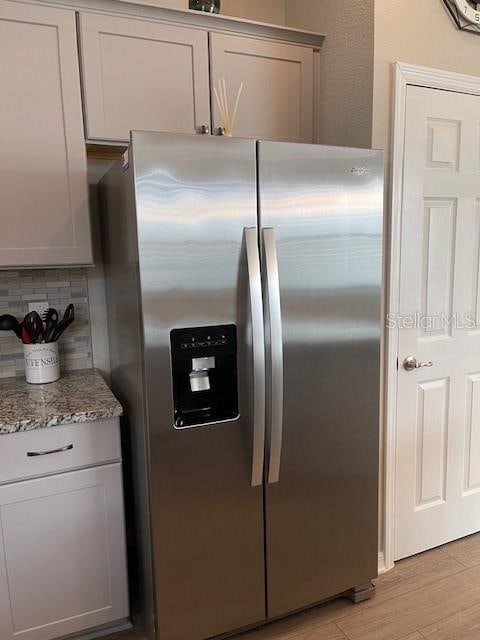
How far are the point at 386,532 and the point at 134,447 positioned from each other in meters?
1.23

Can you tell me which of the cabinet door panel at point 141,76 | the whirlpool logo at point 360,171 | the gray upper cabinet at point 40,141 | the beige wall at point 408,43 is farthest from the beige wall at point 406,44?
the gray upper cabinet at point 40,141

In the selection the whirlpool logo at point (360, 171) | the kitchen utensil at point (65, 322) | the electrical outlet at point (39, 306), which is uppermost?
the whirlpool logo at point (360, 171)

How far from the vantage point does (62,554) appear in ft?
5.44

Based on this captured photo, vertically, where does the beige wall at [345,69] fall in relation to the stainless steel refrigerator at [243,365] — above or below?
above

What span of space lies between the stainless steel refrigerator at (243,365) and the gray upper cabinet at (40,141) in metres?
0.16

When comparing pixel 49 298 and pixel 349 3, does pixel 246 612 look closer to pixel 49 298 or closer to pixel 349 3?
pixel 49 298

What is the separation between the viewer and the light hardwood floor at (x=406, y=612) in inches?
71.7

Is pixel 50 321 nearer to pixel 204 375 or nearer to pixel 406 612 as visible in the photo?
pixel 204 375

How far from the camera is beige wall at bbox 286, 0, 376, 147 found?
189 cm

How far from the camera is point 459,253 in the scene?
2.17 m

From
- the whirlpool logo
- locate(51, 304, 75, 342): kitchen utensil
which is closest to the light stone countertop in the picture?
locate(51, 304, 75, 342): kitchen utensil

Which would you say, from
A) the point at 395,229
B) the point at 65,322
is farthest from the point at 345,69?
the point at 65,322

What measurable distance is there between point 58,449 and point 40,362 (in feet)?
1.60

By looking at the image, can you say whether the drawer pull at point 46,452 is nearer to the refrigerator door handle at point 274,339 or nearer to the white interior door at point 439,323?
the refrigerator door handle at point 274,339
